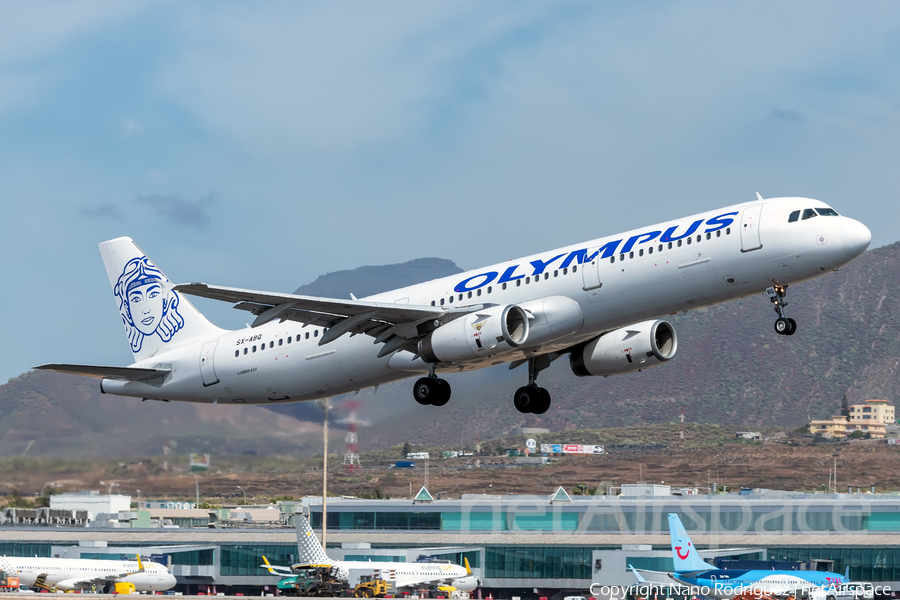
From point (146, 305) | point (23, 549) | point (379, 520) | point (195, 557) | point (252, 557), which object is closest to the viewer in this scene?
point (146, 305)

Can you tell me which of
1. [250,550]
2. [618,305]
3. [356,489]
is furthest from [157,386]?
[356,489]

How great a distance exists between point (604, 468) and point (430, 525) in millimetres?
103372

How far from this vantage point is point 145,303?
53188 mm

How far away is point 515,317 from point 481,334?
139cm

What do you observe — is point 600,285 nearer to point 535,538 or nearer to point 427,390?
point 427,390

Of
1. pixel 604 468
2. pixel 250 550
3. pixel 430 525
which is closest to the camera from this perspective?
pixel 250 550

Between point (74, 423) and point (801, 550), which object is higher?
point (74, 423)

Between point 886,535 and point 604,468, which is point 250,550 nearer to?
point 886,535

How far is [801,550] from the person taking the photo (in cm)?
7800

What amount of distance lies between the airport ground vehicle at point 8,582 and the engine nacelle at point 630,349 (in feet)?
132

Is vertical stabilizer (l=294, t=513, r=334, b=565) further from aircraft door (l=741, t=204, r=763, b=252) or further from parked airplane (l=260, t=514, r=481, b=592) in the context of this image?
aircraft door (l=741, t=204, r=763, b=252)

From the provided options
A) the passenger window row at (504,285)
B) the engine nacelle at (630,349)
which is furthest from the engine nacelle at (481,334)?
the engine nacelle at (630,349)

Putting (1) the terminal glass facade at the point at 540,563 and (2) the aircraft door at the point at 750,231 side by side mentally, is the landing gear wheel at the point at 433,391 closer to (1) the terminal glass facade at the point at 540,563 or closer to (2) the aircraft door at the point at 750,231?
(2) the aircraft door at the point at 750,231

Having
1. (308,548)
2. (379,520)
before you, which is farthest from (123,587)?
(379,520)
